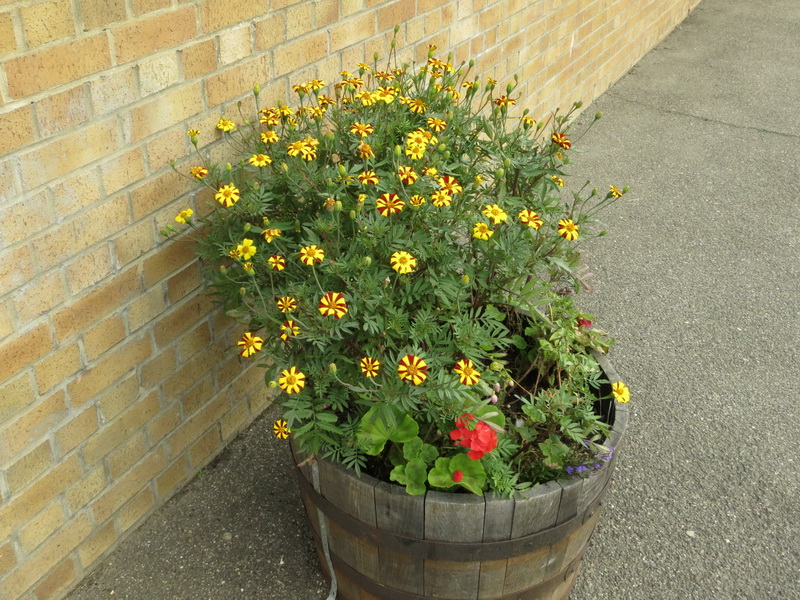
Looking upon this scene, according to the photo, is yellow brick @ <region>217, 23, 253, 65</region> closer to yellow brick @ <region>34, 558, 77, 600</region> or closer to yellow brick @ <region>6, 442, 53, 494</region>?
yellow brick @ <region>6, 442, 53, 494</region>

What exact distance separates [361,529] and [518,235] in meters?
0.80

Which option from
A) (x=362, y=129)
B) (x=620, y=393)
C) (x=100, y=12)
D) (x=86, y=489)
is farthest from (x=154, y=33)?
(x=620, y=393)

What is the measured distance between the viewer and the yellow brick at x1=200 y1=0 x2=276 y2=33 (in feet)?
7.11

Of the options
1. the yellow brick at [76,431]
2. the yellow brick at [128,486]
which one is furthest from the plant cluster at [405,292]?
the yellow brick at [128,486]

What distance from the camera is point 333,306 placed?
5.61ft

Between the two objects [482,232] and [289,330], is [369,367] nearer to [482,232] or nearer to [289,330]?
[289,330]

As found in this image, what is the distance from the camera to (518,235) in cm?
197

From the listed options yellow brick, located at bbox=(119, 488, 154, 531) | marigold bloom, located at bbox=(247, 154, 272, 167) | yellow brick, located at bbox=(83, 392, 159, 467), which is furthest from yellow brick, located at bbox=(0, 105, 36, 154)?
yellow brick, located at bbox=(119, 488, 154, 531)

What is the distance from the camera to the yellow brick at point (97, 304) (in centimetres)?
203

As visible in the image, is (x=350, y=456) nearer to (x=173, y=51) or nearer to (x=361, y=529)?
(x=361, y=529)

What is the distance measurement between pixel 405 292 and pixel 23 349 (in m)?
0.92

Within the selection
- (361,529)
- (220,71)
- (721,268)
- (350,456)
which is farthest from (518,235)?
(721,268)

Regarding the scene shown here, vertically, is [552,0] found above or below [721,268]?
above

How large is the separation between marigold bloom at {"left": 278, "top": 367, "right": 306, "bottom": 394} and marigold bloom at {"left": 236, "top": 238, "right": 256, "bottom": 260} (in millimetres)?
306
